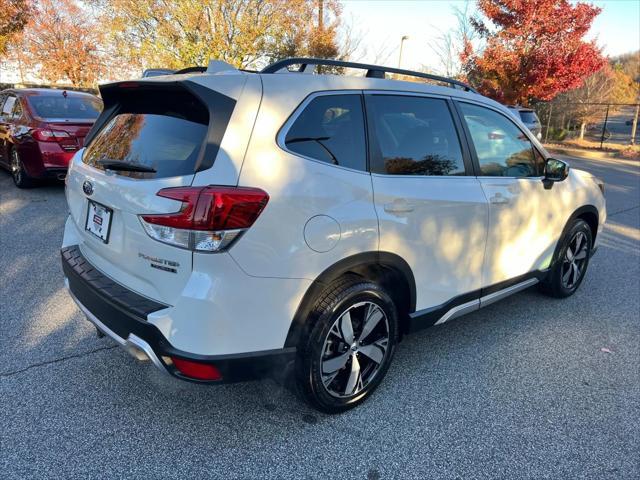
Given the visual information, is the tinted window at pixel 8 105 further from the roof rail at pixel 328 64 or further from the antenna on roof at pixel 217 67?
the roof rail at pixel 328 64

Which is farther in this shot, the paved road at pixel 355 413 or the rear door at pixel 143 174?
the paved road at pixel 355 413

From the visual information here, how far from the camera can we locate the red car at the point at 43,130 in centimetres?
730

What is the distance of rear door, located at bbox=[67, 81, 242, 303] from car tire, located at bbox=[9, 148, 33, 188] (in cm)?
590

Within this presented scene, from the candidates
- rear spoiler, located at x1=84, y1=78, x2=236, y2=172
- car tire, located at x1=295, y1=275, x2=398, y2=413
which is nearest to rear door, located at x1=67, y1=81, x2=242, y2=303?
rear spoiler, located at x1=84, y1=78, x2=236, y2=172

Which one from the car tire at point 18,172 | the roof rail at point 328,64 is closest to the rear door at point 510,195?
the roof rail at point 328,64

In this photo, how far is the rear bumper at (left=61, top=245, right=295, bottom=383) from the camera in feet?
7.16

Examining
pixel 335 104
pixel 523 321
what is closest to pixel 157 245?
pixel 335 104

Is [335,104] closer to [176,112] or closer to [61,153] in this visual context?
[176,112]

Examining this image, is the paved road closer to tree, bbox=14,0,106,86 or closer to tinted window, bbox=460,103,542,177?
tinted window, bbox=460,103,542,177

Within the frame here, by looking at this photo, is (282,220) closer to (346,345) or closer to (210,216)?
(210,216)

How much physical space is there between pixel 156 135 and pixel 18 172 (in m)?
6.88

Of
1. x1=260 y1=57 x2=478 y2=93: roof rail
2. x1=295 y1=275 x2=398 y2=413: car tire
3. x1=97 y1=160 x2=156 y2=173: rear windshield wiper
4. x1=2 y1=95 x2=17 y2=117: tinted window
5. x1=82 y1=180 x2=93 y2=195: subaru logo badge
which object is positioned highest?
x1=260 y1=57 x2=478 y2=93: roof rail

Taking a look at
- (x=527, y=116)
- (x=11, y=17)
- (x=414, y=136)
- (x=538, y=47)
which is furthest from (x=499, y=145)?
(x=538, y=47)

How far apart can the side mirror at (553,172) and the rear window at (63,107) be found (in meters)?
6.90
